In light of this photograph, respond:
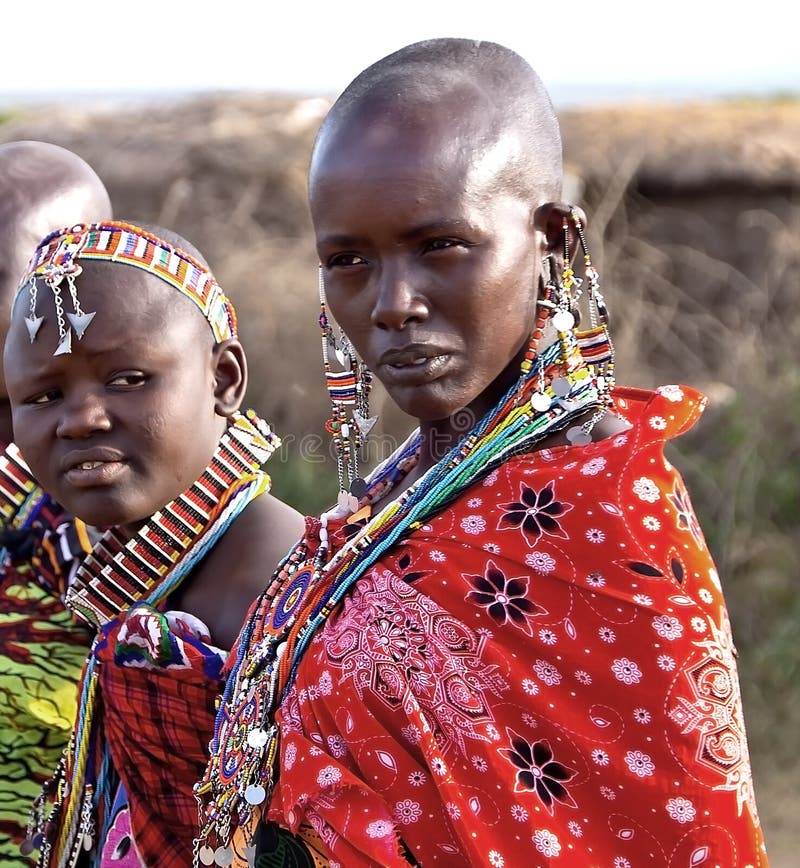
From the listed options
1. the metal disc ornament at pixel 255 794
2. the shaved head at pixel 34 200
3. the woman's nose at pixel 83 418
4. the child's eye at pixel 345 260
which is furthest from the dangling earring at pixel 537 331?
the shaved head at pixel 34 200

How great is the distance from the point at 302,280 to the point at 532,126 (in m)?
5.55

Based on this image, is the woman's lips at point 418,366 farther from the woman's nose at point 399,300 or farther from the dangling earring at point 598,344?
the dangling earring at point 598,344

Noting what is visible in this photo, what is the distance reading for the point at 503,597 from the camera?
61.9 inches

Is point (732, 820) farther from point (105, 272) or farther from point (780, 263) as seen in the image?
point (780, 263)

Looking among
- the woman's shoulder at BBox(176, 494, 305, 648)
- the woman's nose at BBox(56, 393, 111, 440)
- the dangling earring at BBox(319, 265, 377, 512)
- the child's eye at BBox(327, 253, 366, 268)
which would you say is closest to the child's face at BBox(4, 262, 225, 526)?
the woman's nose at BBox(56, 393, 111, 440)

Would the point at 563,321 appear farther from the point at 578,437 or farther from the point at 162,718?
the point at 162,718

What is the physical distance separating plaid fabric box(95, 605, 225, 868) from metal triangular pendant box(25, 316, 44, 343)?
0.53 metres

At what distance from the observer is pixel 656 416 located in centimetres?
164

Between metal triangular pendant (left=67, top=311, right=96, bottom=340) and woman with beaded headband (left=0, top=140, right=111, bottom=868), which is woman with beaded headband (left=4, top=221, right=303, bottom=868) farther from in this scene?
woman with beaded headband (left=0, top=140, right=111, bottom=868)

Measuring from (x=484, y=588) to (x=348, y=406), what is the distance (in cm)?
54

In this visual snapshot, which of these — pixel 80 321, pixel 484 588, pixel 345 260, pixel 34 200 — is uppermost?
pixel 34 200

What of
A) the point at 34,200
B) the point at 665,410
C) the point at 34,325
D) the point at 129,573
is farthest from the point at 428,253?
the point at 34,200

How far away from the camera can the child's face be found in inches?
84.0

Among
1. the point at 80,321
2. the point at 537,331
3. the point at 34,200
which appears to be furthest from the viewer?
the point at 34,200
